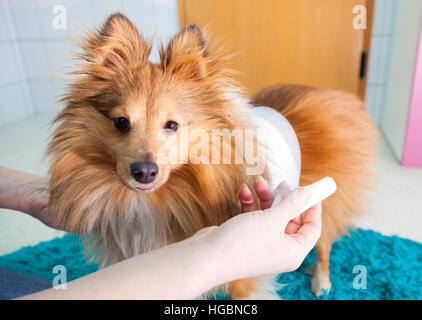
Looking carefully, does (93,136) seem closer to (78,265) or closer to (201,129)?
(201,129)

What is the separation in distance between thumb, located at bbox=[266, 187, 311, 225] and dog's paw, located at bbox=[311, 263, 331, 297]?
2.77 ft

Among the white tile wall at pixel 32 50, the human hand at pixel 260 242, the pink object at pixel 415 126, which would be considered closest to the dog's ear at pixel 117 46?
the human hand at pixel 260 242

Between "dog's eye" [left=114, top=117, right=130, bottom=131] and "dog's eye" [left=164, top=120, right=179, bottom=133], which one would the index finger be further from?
"dog's eye" [left=114, top=117, right=130, bottom=131]

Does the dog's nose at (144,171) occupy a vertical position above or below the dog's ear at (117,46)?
below

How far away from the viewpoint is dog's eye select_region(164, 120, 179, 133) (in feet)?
3.58

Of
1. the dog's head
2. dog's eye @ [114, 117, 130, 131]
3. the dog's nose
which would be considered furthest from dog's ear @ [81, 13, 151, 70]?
the dog's nose

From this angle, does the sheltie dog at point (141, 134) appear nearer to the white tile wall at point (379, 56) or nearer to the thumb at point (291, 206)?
the thumb at point (291, 206)

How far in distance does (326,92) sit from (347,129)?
0.22 meters

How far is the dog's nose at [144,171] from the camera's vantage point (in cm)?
98

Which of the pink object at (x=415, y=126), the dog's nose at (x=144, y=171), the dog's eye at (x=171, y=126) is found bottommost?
the pink object at (x=415, y=126)

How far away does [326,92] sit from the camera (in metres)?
1.64

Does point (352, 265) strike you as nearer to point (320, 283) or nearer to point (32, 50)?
point (320, 283)

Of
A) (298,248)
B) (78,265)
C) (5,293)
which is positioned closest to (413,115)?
(298,248)

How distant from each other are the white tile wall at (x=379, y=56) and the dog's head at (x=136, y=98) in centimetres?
285
